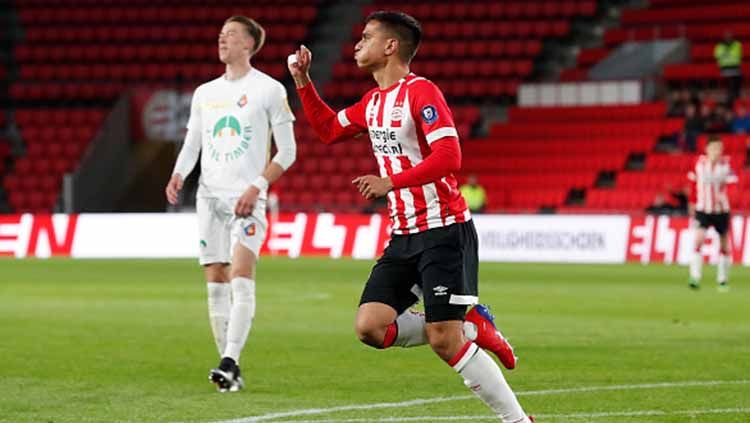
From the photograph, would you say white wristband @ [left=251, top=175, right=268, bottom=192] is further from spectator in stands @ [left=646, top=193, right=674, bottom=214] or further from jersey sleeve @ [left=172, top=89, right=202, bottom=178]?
spectator in stands @ [left=646, top=193, right=674, bottom=214]

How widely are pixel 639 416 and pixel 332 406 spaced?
1.65m

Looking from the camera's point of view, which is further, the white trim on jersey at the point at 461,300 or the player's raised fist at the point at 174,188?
the player's raised fist at the point at 174,188

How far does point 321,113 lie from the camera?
7566 mm

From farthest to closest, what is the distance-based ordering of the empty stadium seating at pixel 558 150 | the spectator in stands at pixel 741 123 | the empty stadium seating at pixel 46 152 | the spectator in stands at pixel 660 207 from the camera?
the empty stadium seating at pixel 46 152, the empty stadium seating at pixel 558 150, the spectator in stands at pixel 741 123, the spectator in stands at pixel 660 207

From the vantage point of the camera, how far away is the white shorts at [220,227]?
934 cm

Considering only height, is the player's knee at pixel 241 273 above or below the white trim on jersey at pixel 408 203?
below

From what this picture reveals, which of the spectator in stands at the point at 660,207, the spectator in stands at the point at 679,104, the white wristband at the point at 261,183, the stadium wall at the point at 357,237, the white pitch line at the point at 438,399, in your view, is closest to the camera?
the white pitch line at the point at 438,399

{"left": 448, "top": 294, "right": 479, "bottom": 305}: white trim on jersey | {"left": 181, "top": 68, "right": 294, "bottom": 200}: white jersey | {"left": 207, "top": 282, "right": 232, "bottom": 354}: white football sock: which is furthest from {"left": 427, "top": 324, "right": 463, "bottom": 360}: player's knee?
{"left": 207, "top": 282, "right": 232, "bottom": 354}: white football sock

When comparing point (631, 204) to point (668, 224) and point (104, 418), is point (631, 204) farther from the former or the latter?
point (104, 418)

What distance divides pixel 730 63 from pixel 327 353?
75.8ft

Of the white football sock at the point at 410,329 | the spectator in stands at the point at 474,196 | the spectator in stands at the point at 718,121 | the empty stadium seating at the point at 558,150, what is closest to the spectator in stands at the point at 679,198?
the empty stadium seating at the point at 558,150

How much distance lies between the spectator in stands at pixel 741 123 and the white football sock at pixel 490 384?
26036mm

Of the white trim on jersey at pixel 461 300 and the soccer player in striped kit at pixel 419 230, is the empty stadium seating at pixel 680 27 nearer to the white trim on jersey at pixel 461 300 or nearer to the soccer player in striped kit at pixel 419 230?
the soccer player in striped kit at pixel 419 230

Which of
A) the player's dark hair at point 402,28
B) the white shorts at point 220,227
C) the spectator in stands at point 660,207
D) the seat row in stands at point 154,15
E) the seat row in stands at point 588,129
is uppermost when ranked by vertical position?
the player's dark hair at point 402,28
